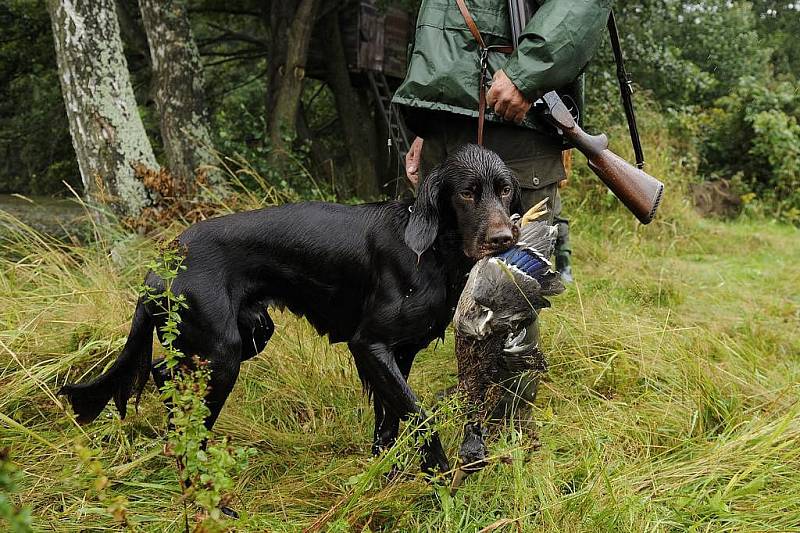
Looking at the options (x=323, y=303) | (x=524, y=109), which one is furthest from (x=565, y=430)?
(x=524, y=109)

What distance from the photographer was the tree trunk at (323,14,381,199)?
8.57 m

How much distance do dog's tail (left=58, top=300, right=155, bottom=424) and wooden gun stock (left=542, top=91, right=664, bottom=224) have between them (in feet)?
4.86

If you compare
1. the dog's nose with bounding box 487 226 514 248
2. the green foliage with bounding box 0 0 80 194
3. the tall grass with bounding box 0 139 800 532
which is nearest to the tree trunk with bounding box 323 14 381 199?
the green foliage with bounding box 0 0 80 194

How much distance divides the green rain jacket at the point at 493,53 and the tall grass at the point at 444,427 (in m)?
1.03

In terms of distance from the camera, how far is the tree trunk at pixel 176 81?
573 cm

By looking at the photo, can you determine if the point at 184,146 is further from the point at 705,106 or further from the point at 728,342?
the point at 705,106

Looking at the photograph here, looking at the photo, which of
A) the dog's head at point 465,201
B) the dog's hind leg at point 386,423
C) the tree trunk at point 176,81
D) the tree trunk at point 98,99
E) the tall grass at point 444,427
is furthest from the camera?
the tree trunk at point 176,81

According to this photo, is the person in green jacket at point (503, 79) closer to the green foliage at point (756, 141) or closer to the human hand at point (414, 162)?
the human hand at point (414, 162)

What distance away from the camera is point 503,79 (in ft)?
7.16

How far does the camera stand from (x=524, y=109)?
7.32 ft

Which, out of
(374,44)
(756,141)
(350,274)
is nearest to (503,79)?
(350,274)

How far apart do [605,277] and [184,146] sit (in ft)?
11.3

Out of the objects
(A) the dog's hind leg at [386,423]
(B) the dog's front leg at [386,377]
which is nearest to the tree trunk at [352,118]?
(A) the dog's hind leg at [386,423]

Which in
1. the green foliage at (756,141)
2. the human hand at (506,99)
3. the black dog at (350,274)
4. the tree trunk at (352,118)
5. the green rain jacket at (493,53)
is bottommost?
the green foliage at (756,141)
